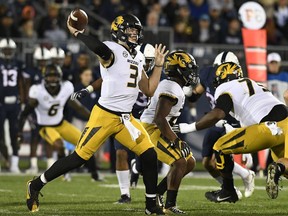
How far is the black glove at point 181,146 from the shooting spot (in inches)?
328

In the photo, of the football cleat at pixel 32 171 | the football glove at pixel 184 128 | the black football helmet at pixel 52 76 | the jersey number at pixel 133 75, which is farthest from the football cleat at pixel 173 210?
the football cleat at pixel 32 171

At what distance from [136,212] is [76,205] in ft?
2.96

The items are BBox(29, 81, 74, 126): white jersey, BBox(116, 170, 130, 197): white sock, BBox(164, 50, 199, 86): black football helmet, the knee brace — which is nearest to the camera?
BBox(164, 50, 199, 86): black football helmet

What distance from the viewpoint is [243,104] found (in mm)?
8664

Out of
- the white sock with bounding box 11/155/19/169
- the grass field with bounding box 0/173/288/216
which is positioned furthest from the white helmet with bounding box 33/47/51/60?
the grass field with bounding box 0/173/288/216

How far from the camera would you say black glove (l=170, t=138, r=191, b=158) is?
8.33 meters

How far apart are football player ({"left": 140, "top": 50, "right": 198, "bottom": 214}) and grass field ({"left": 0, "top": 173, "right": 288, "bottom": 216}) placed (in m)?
0.29

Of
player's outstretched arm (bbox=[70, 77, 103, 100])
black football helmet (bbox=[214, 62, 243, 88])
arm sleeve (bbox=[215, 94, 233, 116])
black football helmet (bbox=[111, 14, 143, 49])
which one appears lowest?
arm sleeve (bbox=[215, 94, 233, 116])

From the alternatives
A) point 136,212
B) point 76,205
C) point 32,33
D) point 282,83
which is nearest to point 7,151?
point 32,33

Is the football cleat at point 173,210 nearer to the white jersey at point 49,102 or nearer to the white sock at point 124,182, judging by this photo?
the white sock at point 124,182

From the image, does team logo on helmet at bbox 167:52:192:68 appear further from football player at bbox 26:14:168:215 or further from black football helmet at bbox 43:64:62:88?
black football helmet at bbox 43:64:62:88

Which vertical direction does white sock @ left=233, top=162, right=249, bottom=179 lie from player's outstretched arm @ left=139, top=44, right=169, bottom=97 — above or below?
below

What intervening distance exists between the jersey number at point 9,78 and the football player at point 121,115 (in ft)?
18.9

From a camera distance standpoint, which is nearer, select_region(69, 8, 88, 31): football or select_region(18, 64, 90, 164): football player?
select_region(69, 8, 88, 31): football
